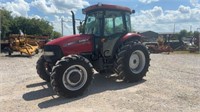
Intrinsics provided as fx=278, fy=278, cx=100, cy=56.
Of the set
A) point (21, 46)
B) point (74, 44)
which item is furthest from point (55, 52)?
point (21, 46)

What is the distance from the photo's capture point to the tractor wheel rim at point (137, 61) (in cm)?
935

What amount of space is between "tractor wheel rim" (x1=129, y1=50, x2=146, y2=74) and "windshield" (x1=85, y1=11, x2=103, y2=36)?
149 cm

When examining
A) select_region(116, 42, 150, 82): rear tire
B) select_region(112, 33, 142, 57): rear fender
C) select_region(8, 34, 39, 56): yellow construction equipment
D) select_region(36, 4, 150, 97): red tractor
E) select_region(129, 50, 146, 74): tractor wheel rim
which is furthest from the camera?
select_region(8, 34, 39, 56): yellow construction equipment

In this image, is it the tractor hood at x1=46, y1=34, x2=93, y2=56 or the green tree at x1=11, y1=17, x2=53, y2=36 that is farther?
the green tree at x1=11, y1=17, x2=53, y2=36

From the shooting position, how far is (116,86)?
28.1 ft

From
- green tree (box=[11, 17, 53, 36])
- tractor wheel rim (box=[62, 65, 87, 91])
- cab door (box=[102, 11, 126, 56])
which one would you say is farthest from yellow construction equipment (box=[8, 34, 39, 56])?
green tree (box=[11, 17, 53, 36])

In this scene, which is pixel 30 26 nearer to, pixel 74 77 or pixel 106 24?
pixel 106 24

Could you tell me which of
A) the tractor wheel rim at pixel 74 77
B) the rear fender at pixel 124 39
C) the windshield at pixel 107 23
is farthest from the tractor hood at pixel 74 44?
the rear fender at pixel 124 39

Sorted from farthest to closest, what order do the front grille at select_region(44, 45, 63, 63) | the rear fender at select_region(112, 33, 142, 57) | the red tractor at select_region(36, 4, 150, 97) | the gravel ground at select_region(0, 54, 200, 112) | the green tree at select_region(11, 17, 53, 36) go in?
the green tree at select_region(11, 17, 53, 36) → the rear fender at select_region(112, 33, 142, 57) → the front grille at select_region(44, 45, 63, 63) → the red tractor at select_region(36, 4, 150, 97) → the gravel ground at select_region(0, 54, 200, 112)

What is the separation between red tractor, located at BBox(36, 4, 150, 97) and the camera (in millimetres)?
7605

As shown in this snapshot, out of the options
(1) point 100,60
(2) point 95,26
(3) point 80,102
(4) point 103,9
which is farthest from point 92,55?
(3) point 80,102

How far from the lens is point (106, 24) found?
353 inches

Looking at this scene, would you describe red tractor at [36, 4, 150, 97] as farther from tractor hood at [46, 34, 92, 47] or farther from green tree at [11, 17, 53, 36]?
green tree at [11, 17, 53, 36]

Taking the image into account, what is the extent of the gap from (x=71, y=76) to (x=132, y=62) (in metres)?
2.63
